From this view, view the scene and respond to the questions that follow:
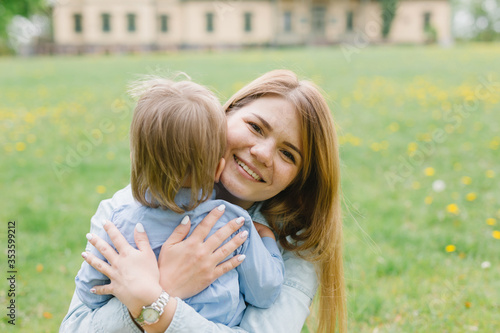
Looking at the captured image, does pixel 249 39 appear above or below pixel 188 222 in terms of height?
below

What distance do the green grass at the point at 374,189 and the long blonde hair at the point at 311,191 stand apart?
0.25 metres

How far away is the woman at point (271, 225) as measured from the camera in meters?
1.55

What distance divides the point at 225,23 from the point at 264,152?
102 feet

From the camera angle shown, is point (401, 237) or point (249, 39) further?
point (249, 39)

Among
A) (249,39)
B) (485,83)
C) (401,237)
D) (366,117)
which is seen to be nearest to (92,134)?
(366,117)

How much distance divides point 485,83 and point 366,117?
340 cm

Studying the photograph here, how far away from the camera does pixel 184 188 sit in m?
1.60

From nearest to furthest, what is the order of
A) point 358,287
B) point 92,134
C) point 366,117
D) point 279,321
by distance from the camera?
point 279,321 < point 358,287 < point 92,134 < point 366,117

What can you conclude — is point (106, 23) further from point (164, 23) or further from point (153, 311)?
point (153, 311)

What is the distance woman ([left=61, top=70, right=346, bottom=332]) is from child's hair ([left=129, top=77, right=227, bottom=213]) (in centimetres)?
13

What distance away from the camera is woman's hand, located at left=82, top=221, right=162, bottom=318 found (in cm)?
150

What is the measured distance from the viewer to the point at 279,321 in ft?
5.59

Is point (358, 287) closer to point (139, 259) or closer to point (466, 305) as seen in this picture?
point (466, 305)

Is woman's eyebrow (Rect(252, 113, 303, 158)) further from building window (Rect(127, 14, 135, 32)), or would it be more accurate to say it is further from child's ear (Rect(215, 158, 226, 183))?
building window (Rect(127, 14, 135, 32))
